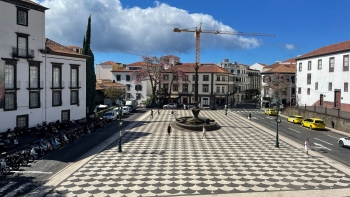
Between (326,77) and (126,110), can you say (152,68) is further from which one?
(326,77)

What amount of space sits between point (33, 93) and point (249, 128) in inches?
1081

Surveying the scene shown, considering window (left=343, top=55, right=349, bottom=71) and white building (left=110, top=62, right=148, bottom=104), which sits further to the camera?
white building (left=110, top=62, right=148, bottom=104)

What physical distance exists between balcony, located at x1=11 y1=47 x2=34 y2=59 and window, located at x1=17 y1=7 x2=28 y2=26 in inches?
119

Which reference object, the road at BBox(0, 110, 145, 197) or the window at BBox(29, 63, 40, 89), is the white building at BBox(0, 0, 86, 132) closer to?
the window at BBox(29, 63, 40, 89)

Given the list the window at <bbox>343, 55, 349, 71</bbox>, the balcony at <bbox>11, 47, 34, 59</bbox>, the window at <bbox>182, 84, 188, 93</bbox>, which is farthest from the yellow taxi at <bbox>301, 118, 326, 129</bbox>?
the window at <bbox>182, 84, 188, 93</bbox>

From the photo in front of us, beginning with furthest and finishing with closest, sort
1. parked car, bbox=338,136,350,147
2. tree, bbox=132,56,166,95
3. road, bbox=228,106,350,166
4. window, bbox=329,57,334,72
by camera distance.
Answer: tree, bbox=132,56,166,95, window, bbox=329,57,334,72, parked car, bbox=338,136,350,147, road, bbox=228,106,350,166

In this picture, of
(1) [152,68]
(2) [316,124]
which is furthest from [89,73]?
(2) [316,124]

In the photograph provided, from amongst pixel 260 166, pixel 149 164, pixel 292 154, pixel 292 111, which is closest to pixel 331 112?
pixel 292 111

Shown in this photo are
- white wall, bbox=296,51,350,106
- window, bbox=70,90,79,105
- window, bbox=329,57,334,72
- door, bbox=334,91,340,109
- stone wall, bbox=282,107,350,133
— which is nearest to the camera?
stone wall, bbox=282,107,350,133

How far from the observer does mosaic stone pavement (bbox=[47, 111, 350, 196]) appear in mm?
16797

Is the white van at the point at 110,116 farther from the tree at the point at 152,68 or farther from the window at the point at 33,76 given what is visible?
the tree at the point at 152,68

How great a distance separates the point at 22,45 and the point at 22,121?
8.80 m

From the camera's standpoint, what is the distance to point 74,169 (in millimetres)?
20219

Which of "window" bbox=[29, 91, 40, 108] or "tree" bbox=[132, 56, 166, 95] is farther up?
"tree" bbox=[132, 56, 166, 95]
